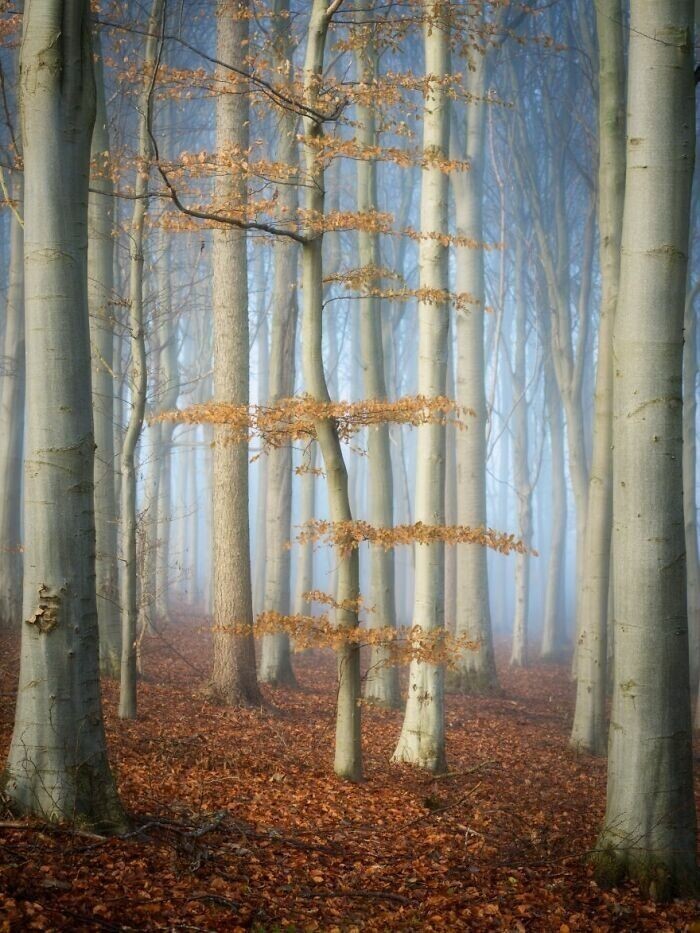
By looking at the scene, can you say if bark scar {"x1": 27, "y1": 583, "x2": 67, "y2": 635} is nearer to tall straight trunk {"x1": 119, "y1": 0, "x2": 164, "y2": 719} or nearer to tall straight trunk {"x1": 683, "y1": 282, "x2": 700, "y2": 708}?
tall straight trunk {"x1": 119, "y1": 0, "x2": 164, "y2": 719}

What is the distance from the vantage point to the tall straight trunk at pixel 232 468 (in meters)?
10.7

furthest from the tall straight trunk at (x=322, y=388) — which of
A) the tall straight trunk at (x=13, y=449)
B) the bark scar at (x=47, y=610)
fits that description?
the tall straight trunk at (x=13, y=449)

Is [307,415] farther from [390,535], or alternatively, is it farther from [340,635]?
[340,635]

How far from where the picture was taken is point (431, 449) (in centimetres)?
859

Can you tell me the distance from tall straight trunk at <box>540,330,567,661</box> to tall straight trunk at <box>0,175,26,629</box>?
42.2 ft

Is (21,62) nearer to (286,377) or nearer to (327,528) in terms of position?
(327,528)

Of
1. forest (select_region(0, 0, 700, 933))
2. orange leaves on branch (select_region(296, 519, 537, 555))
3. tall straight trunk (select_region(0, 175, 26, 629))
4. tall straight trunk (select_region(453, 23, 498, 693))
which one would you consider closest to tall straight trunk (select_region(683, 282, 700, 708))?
forest (select_region(0, 0, 700, 933))

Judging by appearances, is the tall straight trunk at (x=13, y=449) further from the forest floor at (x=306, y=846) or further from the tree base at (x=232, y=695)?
the tree base at (x=232, y=695)

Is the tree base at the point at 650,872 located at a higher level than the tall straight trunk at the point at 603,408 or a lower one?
lower

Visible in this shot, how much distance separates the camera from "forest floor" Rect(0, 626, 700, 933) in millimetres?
4371

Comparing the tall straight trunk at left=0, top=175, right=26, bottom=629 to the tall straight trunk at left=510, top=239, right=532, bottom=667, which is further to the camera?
the tall straight trunk at left=510, top=239, right=532, bottom=667

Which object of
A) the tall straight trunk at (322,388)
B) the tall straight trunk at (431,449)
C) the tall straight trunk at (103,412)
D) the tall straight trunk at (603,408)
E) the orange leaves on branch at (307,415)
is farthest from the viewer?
the tall straight trunk at (103,412)

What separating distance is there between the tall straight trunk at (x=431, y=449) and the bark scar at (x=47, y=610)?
164 inches

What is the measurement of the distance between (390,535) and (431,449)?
1839 mm
